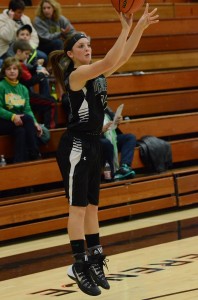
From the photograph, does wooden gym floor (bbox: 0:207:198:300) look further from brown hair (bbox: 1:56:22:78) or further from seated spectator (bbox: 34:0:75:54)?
seated spectator (bbox: 34:0:75:54)

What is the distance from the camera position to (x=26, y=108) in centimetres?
777

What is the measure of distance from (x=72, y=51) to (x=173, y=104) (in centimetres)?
505

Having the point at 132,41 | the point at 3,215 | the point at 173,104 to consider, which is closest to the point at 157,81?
the point at 173,104

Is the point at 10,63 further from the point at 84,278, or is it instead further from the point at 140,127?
the point at 84,278

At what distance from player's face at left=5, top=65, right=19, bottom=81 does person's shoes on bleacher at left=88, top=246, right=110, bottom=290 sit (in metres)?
3.36

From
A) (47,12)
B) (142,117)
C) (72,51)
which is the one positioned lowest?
(142,117)

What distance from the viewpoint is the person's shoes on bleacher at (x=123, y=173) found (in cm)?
793

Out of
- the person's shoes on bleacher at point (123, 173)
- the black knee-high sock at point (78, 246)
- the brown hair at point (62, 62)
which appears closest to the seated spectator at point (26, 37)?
the person's shoes on bleacher at point (123, 173)

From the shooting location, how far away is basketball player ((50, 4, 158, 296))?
4551 millimetres

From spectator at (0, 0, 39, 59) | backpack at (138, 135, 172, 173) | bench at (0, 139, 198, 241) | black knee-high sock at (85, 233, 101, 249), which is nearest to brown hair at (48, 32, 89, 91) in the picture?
black knee-high sock at (85, 233, 101, 249)

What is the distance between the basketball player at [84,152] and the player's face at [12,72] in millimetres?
2956

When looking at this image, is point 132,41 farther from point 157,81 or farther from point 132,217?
point 157,81

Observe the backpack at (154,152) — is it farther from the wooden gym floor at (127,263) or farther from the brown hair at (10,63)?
the brown hair at (10,63)

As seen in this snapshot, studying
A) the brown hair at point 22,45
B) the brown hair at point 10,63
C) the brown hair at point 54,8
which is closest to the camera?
the brown hair at point 10,63
